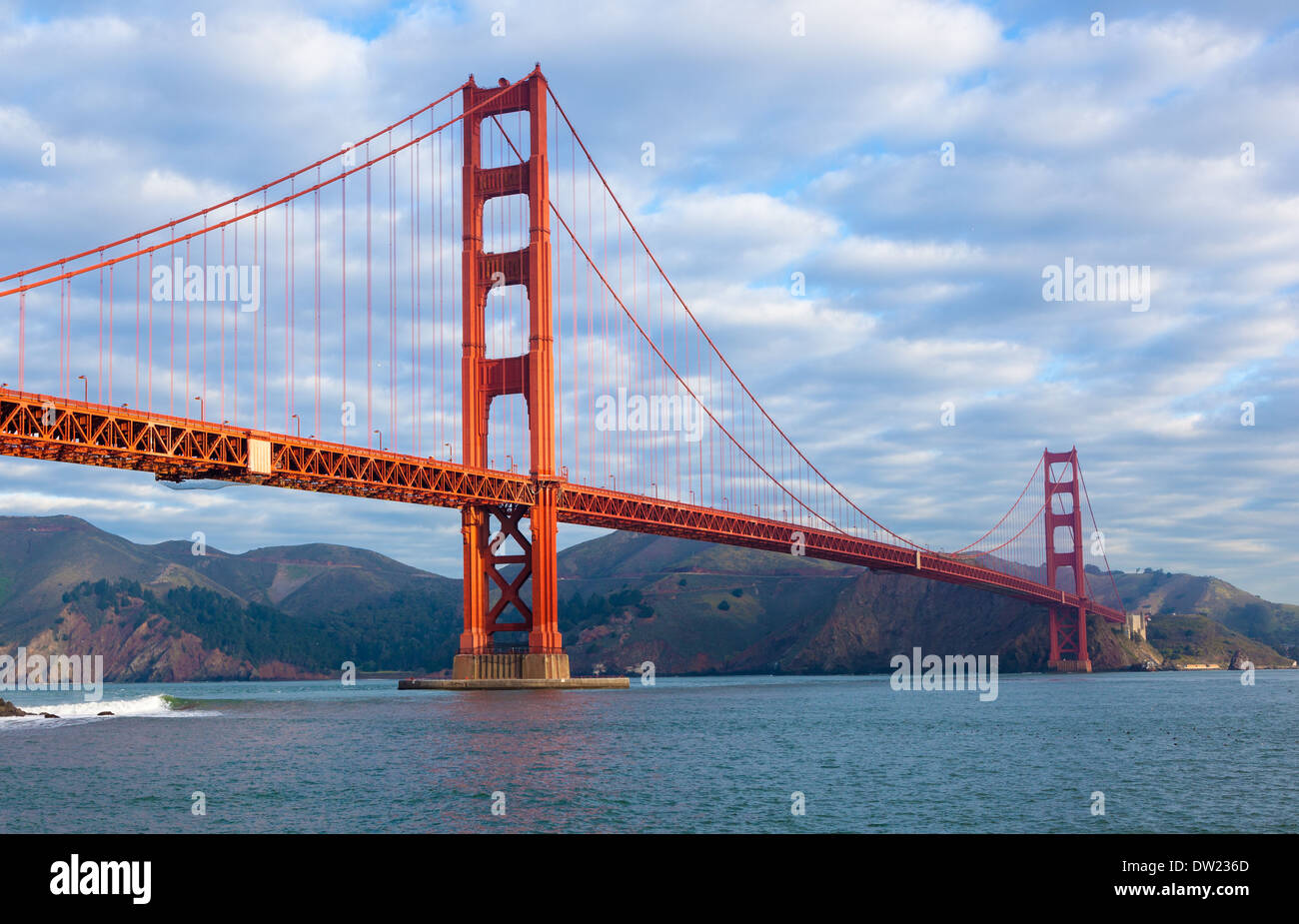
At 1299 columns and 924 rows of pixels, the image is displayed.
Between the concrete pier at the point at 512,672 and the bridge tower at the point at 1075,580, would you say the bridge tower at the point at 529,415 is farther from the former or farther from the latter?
the bridge tower at the point at 1075,580

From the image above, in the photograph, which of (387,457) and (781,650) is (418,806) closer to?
(387,457)

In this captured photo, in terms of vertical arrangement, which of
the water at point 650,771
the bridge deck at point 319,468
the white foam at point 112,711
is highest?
the bridge deck at point 319,468

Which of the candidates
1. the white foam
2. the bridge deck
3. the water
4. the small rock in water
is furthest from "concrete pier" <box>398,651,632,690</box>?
the small rock in water

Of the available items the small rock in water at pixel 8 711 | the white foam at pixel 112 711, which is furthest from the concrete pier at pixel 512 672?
the small rock in water at pixel 8 711

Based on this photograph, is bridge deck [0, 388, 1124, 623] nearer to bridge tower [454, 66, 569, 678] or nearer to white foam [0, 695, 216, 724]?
bridge tower [454, 66, 569, 678]

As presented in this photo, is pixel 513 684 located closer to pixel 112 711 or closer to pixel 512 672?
pixel 512 672
